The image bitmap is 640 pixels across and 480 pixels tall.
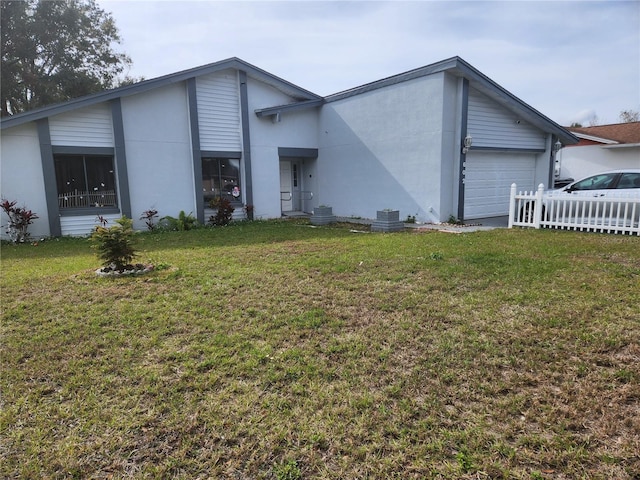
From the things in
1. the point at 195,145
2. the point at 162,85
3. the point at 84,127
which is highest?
the point at 162,85

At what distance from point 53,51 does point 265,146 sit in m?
13.9

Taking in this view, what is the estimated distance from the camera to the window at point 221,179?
13.9 meters

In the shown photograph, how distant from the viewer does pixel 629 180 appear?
9852mm

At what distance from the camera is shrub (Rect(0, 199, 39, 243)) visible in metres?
10.6

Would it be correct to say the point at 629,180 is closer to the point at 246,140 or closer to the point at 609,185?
the point at 609,185

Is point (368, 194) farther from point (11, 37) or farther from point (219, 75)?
point (11, 37)

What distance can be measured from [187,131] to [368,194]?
6.58 meters

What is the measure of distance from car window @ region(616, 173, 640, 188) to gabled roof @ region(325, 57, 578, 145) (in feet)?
14.4

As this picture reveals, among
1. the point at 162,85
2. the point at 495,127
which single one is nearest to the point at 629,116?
the point at 495,127

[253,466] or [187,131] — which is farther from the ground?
[187,131]

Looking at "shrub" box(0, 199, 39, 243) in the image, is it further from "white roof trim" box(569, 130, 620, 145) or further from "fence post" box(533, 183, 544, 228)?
"white roof trim" box(569, 130, 620, 145)

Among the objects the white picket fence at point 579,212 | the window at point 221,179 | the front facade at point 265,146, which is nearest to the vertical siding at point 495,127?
the front facade at point 265,146

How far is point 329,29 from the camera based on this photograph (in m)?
10.6

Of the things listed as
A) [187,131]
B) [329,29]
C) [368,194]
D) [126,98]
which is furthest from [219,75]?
[368,194]
